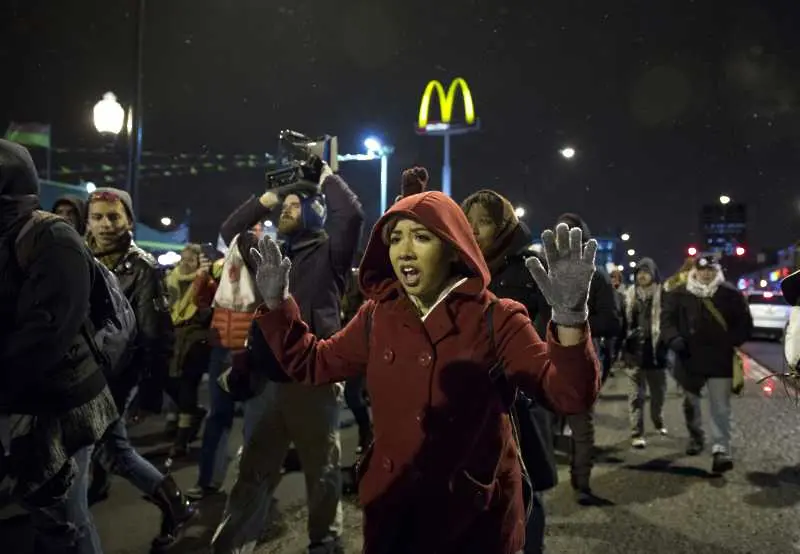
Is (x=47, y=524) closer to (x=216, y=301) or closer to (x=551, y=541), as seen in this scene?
(x=216, y=301)

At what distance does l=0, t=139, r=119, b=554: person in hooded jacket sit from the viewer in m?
2.70

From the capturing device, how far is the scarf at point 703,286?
22.9ft

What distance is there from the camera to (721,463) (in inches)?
248

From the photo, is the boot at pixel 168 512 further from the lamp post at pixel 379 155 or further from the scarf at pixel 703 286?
the lamp post at pixel 379 155

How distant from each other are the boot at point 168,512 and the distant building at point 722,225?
4429 centimetres

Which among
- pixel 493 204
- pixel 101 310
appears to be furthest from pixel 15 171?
pixel 493 204

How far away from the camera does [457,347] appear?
229cm

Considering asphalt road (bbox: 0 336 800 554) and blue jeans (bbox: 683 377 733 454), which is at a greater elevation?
blue jeans (bbox: 683 377 733 454)

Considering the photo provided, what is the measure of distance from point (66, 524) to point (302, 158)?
239 cm

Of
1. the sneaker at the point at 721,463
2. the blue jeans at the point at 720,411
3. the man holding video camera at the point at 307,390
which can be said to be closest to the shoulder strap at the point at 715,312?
the blue jeans at the point at 720,411

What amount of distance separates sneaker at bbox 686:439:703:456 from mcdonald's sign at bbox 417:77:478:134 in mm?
31039

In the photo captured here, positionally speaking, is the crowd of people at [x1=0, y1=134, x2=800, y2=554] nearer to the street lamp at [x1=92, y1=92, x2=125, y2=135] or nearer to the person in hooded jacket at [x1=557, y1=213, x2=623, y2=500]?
the person in hooded jacket at [x1=557, y1=213, x2=623, y2=500]

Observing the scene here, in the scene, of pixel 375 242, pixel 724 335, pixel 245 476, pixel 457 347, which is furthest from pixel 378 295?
pixel 724 335

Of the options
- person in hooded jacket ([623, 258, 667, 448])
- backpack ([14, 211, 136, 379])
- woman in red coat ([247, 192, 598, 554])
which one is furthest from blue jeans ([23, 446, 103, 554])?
person in hooded jacket ([623, 258, 667, 448])
